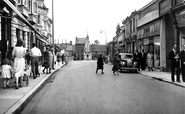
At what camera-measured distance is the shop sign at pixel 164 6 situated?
659 inches

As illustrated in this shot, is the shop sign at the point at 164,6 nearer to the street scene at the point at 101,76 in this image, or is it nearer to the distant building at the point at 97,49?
the street scene at the point at 101,76

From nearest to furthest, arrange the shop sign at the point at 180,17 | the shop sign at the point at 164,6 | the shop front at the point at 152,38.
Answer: the shop sign at the point at 180,17 → the shop sign at the point at 164,6 → the shop front at the point at 152,38

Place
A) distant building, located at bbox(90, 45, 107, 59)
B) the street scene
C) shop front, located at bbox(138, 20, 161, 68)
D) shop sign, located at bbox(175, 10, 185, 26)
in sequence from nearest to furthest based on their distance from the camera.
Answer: the street scene → shop sign, located at bbox(175, 10, 185, 26) → shop front, located at bbox(138, 20, 161, 68) → distant building, located at bbox(90, 45, 107, 59)

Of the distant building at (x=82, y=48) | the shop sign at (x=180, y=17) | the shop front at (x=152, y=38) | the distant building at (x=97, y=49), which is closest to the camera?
the shop sign at (x=180, y=17)

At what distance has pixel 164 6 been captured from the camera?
17.6 metres

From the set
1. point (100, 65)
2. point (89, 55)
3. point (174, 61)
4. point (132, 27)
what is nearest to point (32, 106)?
point (174, 61)

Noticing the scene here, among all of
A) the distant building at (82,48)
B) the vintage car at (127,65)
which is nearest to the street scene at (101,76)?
the vintage car at (127,65)

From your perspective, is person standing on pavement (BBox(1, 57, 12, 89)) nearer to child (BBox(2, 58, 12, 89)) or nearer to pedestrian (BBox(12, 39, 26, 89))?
child (BBox(2, 58, 12, 89))

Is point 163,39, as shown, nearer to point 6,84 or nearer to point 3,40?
point 3,40

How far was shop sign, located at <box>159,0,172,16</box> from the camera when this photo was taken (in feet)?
54.9

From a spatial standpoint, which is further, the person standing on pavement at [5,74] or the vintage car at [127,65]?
the vintage car at [127,65]

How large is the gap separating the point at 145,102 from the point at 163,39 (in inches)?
524

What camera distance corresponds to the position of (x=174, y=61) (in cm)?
1107

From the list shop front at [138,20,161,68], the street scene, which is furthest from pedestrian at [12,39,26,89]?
shop front at [138,20,161,68]
